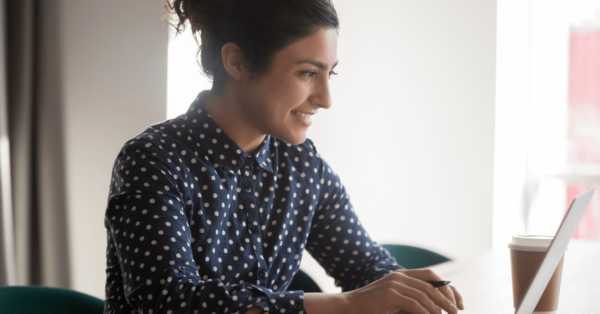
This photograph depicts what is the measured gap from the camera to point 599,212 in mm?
3326

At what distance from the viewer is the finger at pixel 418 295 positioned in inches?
30.4

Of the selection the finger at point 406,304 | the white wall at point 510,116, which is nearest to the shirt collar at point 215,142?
the finger at point 406,304

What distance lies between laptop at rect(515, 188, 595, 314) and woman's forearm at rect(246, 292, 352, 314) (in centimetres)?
25

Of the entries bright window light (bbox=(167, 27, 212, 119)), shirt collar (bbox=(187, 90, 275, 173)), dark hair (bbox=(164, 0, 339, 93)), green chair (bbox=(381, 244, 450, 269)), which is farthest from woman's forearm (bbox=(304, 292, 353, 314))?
bright window light (bbox=(167, 27, 212, 119))

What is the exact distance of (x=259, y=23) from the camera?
1.07 meters

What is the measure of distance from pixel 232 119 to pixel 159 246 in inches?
15.9

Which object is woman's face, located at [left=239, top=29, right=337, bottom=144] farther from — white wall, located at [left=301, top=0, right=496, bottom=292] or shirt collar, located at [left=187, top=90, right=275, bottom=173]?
white wall, located at [left=301, top=0, right=496, bottom=292]

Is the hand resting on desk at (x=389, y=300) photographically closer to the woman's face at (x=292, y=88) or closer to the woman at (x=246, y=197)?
the woman at (x=246, y=197)

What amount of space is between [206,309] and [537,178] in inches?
124

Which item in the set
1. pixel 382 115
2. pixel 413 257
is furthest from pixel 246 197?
pixel 382 115

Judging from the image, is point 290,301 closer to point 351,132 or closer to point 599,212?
point 351,132

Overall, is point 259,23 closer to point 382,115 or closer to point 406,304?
point 406,304

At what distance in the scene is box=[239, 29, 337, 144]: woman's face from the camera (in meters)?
1.07

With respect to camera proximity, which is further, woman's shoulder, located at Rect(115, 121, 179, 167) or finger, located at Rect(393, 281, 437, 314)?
woman's shoulder, located at Rect(115, 121, 179, 167)
